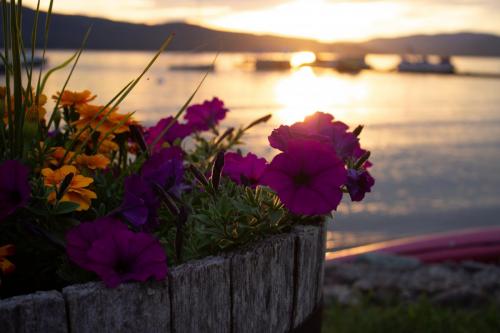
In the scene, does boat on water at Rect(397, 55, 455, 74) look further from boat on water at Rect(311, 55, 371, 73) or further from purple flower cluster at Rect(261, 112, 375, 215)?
purple flower cluster at Rect(261, 112, 375, 215)

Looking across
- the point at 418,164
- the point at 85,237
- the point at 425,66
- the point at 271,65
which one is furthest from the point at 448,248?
the point at 271,65

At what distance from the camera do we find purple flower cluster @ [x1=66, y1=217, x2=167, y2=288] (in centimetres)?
99

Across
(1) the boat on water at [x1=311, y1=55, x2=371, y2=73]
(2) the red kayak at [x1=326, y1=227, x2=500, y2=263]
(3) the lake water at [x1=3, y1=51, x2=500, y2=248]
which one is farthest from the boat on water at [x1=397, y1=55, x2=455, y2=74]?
(2) the red kayak at [x1=326, y1=227, x2=500, y2=263]

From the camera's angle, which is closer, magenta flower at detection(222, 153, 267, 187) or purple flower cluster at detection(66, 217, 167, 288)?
purple flower cluster at detection(66, 217, 167, 288)

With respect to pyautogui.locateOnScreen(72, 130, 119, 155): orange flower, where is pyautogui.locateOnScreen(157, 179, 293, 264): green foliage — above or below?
below

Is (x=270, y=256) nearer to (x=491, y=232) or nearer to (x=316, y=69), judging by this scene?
(x=491, y=232)

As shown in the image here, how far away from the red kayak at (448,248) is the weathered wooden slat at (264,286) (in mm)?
4013

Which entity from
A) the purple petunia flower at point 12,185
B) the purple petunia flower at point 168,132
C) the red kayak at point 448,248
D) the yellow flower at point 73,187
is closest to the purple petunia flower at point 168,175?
the yellow flower at point 73,187

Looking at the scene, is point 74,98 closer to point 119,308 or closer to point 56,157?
point 56,157

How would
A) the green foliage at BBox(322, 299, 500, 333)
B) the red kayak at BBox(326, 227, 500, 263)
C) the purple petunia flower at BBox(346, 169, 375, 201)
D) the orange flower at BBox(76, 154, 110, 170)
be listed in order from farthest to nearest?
1. the red kayak at BBox(326, 227, 500, 263)
2. the green foliage at BBox(322, 299, 500, 333)
3. the orange flower at BBox(76, 154, 110, 170)
4. the purple petunia flower at BBox(346, 169, 375, 201)

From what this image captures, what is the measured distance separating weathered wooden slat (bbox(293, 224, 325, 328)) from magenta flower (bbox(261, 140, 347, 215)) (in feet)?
0.37

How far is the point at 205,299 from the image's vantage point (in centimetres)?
105

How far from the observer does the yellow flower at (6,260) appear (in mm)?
1107

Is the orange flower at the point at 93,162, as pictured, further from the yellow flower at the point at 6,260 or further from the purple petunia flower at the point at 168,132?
the purple petunia flower at the point at 168,132
